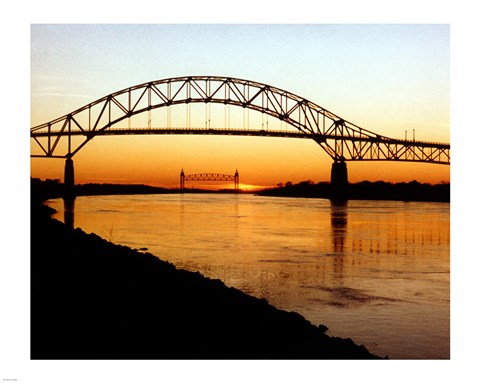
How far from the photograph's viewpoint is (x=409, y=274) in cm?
1427

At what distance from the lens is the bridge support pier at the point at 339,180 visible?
7119 cm

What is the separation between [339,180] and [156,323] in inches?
2595

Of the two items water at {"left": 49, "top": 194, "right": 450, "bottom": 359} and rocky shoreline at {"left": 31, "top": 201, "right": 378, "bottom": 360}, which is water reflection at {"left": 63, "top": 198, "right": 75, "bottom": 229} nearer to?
water at {"left": 49, "top": 194, "right": 450, "bottom": 359}

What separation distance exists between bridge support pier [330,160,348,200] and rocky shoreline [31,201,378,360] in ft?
204

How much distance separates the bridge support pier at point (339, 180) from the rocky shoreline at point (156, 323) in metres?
62.1

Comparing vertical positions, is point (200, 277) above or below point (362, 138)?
below

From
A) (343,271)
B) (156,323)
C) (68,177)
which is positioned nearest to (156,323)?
(156,323)

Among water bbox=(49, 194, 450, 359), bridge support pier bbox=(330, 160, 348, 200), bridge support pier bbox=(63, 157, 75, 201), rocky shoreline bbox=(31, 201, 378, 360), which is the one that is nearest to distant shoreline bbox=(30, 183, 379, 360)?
rocky shoreline bbox=(31, 201, 378, 360)

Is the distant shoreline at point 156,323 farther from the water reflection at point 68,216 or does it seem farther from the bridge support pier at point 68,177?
the bridge support pier at point 68,177

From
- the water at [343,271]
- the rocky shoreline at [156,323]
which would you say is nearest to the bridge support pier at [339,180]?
the water at [343,271]

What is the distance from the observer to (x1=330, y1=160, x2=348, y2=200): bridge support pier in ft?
234
